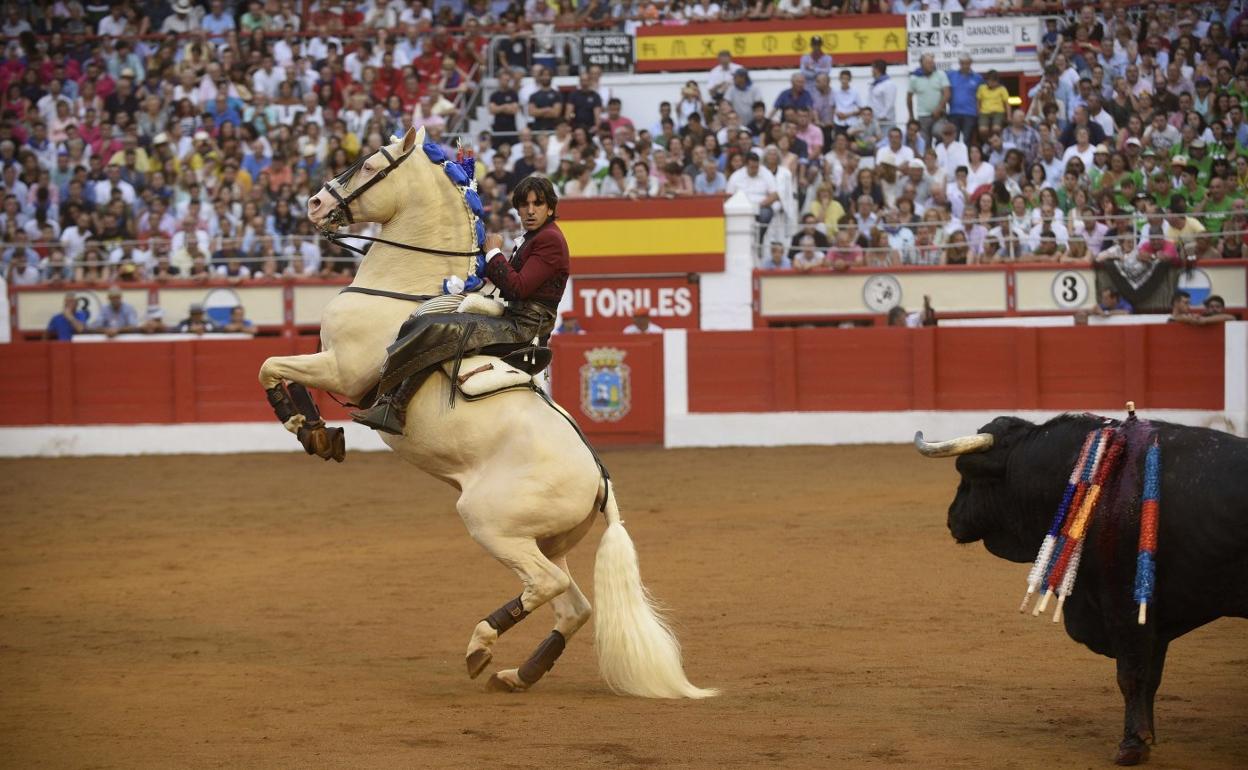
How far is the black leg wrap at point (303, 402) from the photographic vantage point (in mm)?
7582

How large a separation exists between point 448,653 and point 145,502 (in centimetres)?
748

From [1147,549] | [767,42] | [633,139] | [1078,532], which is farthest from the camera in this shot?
[767,42]

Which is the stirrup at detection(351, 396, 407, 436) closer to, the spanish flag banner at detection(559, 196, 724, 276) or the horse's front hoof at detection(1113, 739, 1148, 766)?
the horse's front hoof at detection(1113, 739, 1148, 766)

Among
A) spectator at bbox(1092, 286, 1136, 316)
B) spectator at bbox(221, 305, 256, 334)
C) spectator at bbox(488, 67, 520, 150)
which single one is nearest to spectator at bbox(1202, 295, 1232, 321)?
spectator at bbox(1092, 286, 1136, 316)

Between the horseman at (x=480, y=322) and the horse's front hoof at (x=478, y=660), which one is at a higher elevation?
the horseman at (x=480, y=322)

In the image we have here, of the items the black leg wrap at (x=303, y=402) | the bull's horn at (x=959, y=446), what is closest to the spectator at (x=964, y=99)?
the black leg wrap at (x=303, y=402)

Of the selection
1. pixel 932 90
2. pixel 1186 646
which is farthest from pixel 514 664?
pixel 932 90

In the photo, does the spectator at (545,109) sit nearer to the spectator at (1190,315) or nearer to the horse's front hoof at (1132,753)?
the spectator at (1190,315)

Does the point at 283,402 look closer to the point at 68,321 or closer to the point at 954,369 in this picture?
the point at 954,369

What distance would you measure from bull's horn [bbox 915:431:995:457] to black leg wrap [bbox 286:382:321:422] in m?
3.17

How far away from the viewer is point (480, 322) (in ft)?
23.9

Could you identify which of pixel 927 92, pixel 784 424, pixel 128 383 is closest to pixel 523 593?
pixel 784 424

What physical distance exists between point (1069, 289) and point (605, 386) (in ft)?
18.1

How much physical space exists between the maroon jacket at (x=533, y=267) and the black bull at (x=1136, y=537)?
2245mm
